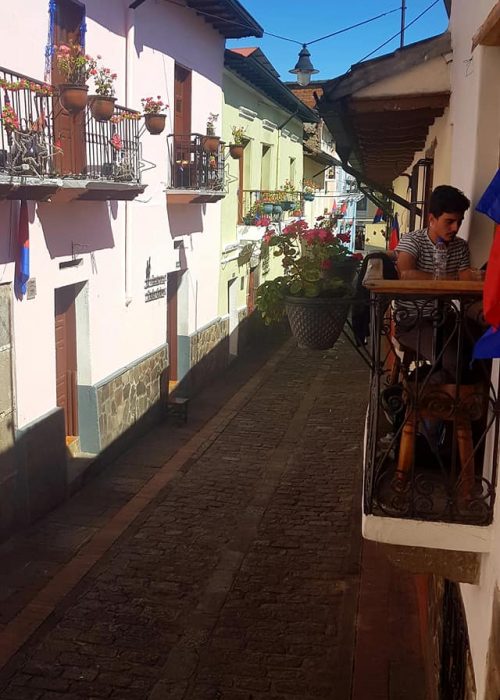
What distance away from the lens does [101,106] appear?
876 centimetres

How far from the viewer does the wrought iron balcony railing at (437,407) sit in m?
3.20

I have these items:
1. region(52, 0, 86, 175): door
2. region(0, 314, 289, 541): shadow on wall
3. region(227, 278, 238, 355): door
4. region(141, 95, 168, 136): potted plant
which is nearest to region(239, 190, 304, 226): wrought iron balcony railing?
region(227, 278, 238, 355): door

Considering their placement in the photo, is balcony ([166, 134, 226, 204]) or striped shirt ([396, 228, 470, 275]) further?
balcony ([166, 134, 226, 204])

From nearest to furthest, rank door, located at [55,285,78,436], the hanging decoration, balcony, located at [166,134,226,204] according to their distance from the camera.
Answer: the hanging decoration → door, located at [55,285,78,436] → balcony, located at [166,134,226,204]

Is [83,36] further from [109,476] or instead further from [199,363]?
[199,363]

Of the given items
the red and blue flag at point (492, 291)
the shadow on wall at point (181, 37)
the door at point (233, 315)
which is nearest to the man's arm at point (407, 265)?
the red and blue flag at point (492, 291)

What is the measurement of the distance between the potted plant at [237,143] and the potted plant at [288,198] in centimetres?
282

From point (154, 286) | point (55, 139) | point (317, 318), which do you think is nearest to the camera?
point (317, 318)

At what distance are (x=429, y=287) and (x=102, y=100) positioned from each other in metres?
6.62

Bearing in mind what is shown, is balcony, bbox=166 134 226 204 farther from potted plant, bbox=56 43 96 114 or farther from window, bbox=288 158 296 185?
window, bbox=288 158 296 185

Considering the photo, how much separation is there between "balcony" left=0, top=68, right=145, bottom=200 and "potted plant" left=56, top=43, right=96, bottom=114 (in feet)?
0.47

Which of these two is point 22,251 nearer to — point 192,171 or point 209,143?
point 192,171

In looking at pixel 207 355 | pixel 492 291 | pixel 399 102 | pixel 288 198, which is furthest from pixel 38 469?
pixel 288 198

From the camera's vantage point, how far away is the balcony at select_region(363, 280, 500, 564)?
3.20 metres
